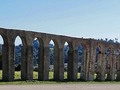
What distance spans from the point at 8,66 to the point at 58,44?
682cm

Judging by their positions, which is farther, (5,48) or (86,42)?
(86,42)

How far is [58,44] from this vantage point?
38.4 m

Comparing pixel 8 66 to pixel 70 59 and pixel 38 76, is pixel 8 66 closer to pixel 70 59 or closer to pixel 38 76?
pixel 38 76

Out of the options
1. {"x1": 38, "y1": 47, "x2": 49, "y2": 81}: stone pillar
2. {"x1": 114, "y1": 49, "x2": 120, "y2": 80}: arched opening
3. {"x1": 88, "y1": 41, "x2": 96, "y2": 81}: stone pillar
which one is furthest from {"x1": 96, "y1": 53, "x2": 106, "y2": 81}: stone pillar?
{"x1": 38, "y1": 47, "x2": 49, "y2": 81}: stone pillar

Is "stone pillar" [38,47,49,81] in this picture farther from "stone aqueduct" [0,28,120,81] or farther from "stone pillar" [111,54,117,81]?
"stone pillar" [111,54,117,81]

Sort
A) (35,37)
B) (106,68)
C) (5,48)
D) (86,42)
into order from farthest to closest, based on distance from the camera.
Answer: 1. (106,68)
2. (86,42)
3. (35,37)
4. (5,48)

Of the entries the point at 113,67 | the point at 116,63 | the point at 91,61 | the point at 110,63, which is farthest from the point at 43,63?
the point at 116,63

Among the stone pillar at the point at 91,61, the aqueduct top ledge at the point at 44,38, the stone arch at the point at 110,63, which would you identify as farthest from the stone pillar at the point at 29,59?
the stone arch at the point at 110,63

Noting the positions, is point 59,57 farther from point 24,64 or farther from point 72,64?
point 24,64

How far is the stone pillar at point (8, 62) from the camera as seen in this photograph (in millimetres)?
33375

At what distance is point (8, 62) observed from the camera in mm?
33531

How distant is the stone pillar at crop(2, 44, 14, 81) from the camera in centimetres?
3338

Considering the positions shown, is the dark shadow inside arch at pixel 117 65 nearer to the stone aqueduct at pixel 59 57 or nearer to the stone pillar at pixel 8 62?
the stone aqueduct at pixel 59 57

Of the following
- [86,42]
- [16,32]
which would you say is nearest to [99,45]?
[86,42]
